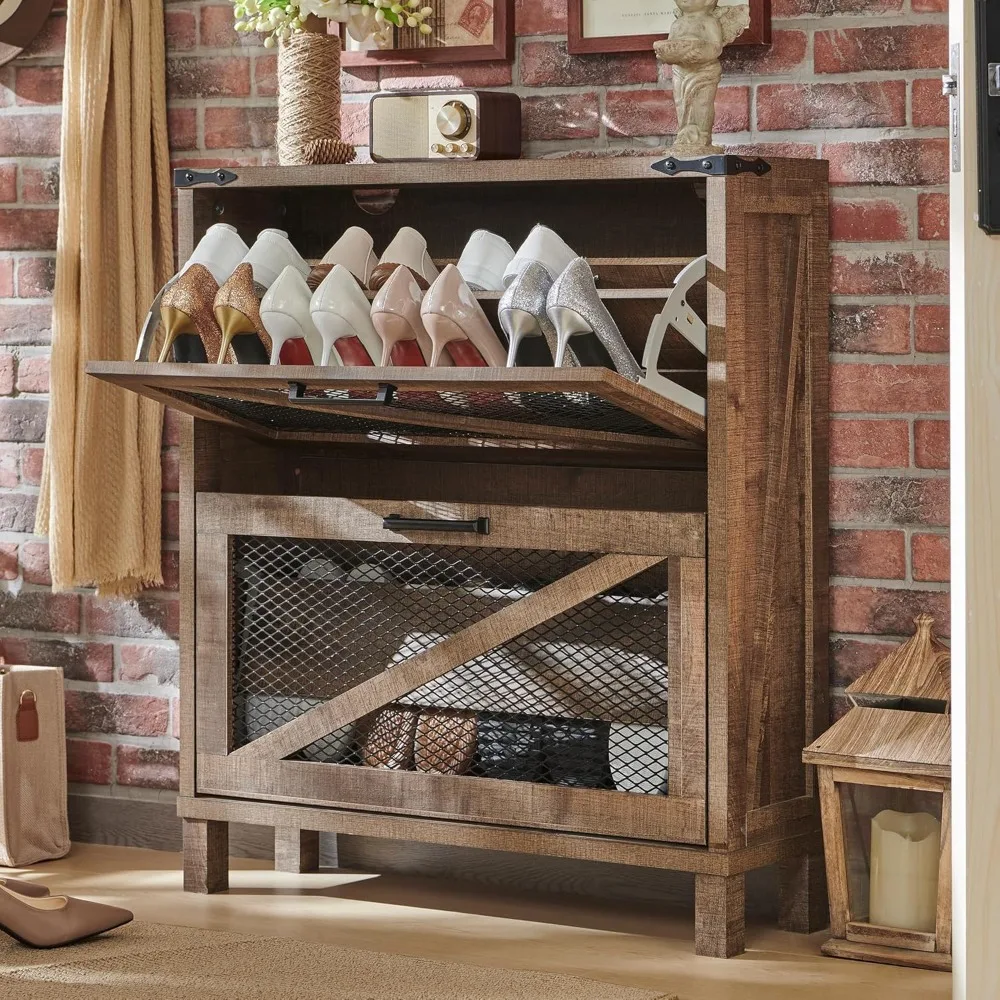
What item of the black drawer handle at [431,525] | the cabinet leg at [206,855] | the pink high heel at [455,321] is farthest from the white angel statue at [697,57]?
the cabinet leg at [206,855]

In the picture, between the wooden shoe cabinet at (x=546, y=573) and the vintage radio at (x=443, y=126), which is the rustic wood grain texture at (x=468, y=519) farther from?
the vintage radio at (x=443, y=126)

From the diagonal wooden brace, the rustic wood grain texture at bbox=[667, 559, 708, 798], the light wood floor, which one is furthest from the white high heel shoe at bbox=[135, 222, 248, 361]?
the light wood floor

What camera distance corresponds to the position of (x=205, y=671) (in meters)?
2.80

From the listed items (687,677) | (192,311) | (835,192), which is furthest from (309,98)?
(687,677)

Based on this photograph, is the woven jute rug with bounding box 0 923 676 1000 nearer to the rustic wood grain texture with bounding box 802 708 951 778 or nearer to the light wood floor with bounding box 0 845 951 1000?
the light wood floor with bounding box 0 845 951 1000

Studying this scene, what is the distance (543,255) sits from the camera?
2463mm

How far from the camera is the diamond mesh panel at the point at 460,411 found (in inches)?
93.7

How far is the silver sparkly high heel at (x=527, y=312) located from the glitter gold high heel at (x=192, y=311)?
1.47 ft

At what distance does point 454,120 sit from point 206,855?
1.28 meters

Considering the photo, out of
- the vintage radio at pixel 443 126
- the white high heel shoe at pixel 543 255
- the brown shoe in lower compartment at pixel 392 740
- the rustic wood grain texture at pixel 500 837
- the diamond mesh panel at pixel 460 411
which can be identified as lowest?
the rustic wood grain texture at pixel 500 837

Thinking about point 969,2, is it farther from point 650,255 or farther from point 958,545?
point 650,255

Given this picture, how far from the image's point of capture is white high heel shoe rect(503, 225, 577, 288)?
2.46m

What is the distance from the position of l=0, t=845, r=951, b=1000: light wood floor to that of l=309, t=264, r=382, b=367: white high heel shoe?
91cm

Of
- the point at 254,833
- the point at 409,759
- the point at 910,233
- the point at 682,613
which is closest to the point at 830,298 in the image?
the point at 910,233
